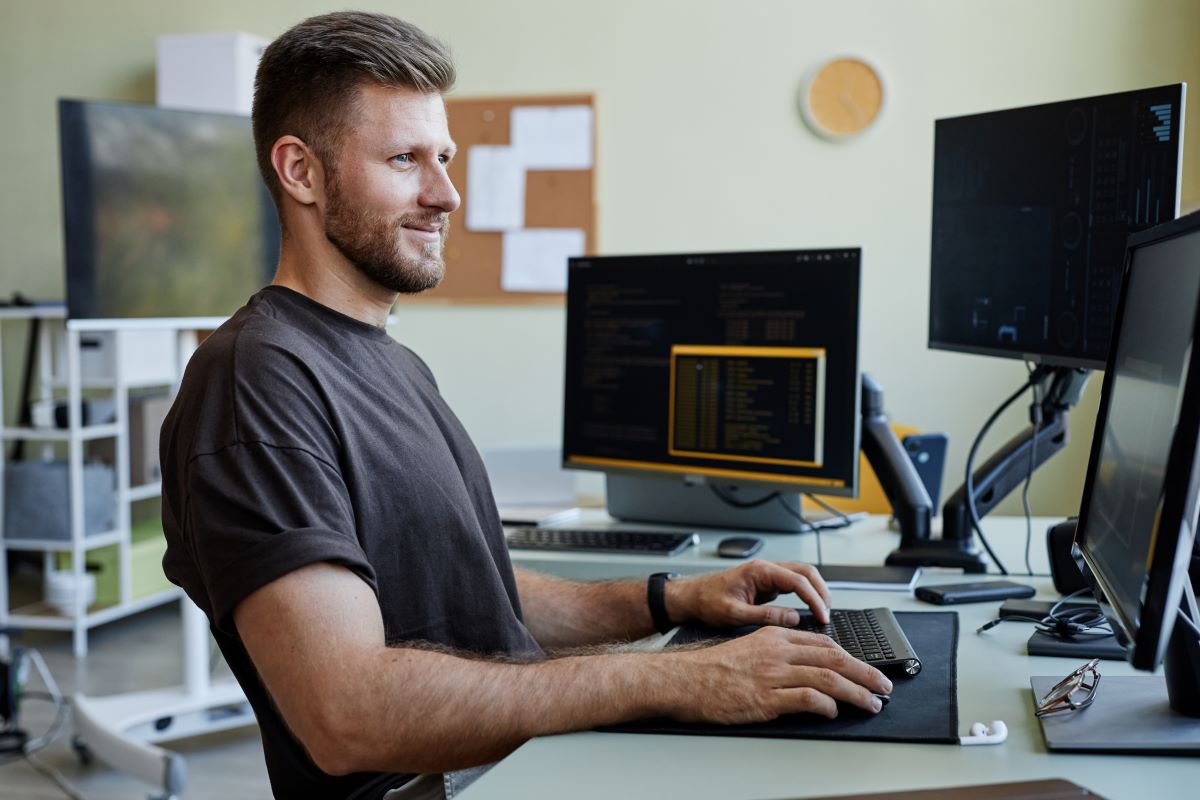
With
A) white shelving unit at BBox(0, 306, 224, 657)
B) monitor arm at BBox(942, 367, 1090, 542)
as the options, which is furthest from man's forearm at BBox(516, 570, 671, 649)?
white shelving unit at BBox(0, 306, 224, 657)

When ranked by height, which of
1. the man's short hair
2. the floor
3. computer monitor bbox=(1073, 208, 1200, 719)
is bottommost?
the floor

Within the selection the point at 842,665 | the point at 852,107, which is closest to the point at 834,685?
the point at 842,665

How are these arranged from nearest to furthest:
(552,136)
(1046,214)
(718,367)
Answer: (1046,214) < (718,367) < (552,136)

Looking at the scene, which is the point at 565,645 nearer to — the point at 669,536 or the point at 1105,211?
the point at 669,536

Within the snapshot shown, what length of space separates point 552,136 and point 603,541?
2.60 meters

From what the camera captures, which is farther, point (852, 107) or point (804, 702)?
point (852, 107)

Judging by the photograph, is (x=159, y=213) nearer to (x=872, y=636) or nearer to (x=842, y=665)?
(x=872, y=636)

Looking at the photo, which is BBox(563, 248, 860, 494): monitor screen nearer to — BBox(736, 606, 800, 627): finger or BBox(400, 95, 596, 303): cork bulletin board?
BBox(736, 606, 800, 627): finger

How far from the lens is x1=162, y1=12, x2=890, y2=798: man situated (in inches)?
43.4

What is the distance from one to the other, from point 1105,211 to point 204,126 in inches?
96.9

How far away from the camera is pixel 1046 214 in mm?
1750

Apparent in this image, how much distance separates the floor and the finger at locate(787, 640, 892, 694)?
2085 millimetres

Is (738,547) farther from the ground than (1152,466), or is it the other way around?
(1152,466)

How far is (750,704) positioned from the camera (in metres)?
1.12
